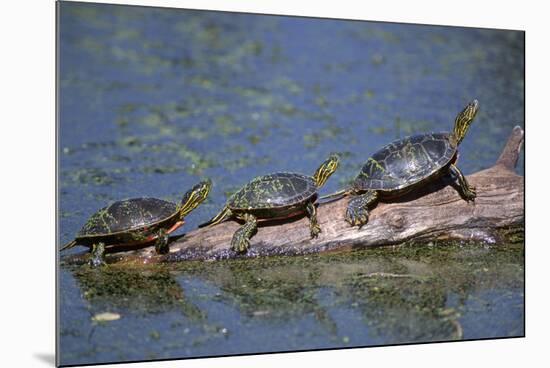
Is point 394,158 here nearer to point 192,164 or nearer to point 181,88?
point 192,164

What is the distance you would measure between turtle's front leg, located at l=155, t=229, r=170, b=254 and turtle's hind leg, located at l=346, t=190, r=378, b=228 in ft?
3.79

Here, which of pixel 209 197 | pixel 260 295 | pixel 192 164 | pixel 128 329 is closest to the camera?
pixel 128 329

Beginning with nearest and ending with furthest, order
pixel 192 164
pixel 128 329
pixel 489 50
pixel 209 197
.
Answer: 1. pixel 128 329
2. pixel 209 197
3. pixel 192 164
4. pixel 489 50

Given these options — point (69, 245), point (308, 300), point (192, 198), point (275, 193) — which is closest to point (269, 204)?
point (275, 193)

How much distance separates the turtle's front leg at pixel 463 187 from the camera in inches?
208

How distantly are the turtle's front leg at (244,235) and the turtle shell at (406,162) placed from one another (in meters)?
0.73

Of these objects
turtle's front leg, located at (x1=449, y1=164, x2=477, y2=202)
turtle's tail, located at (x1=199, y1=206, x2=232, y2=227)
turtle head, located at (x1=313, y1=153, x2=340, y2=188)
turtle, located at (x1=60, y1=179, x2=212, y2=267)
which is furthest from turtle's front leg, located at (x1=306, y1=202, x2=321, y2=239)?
turtle's front leg, located at (x1=449, y1=164, x2=477, y2=202)

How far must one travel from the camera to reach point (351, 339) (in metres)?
4.88

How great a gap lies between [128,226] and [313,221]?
45.1 inches

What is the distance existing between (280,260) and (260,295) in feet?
1.15

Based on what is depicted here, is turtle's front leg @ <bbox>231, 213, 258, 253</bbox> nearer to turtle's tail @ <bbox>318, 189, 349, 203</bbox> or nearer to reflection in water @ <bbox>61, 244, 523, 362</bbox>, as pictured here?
reflection in water @ <bbox>61, 244, 523, 362</bbox>

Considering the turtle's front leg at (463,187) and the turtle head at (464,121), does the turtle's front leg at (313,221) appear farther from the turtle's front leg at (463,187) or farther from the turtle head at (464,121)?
the turtle head at (464,121)

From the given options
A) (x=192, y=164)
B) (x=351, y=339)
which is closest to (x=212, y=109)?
(x=192, y=164)

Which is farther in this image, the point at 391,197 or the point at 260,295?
the point at 391,197
